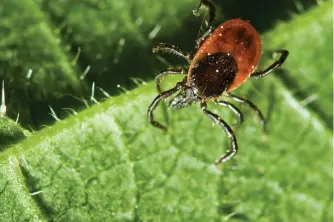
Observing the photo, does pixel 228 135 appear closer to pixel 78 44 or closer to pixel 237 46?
pixel 237 46

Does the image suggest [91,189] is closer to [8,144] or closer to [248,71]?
[8,144]

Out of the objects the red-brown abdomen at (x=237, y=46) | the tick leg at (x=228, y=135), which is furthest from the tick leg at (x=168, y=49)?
the tick leg at (x=228, y=135)

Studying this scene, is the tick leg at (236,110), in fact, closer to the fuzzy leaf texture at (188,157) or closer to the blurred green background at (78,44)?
the fuzzy leaf texture at (188,157)

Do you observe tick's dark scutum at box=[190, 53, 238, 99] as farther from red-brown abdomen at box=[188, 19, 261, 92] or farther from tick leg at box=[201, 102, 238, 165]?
tick leg at box=[201, 102, 238, 165]

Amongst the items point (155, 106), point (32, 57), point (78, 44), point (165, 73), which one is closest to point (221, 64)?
point (165, 73)

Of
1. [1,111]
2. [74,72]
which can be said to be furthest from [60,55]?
[1,111]
